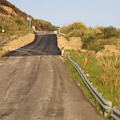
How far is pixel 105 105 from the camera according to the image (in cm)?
635

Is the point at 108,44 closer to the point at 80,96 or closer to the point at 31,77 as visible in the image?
the point at 31,77

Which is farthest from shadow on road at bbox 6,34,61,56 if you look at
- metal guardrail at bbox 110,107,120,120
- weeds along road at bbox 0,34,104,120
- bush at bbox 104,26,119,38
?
metal guardrail at bbox 110,107,120,120

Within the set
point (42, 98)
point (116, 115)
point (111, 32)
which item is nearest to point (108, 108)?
point (116, 115)

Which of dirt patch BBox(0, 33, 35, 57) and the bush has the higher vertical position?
the bush

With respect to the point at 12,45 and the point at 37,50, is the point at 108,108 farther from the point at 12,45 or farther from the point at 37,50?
the point at 12,45

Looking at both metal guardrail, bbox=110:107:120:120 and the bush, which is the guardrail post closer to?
metal guardrail, bbox=110:107:120:120

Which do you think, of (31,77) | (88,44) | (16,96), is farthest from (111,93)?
Result: (88,44)

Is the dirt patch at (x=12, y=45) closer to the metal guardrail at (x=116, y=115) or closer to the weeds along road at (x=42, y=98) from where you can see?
the weeds along road at (x=42, y=98)

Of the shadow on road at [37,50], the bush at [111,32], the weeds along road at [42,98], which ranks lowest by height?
the weeds along road at [42,98]


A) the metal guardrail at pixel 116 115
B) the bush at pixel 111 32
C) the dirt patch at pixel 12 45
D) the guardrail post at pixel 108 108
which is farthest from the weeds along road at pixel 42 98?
the bush at pixel 111 32

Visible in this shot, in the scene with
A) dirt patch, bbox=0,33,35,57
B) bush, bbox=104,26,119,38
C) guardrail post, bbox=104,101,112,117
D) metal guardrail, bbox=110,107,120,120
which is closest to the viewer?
metal guardrail, bbox=110,107,120,120

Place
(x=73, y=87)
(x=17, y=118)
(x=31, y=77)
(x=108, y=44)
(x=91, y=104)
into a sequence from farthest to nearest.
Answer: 1. (x=108, y=44)
2. (x=31, y=77)
3. (x=73, y=87)
4. (x=91, y=104)
5. (x=17, y=118)

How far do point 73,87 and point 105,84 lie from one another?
166 centimetres

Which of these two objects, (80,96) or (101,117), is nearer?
(101,117)
